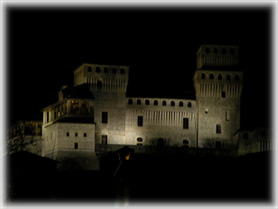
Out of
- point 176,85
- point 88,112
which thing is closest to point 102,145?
point 88,112

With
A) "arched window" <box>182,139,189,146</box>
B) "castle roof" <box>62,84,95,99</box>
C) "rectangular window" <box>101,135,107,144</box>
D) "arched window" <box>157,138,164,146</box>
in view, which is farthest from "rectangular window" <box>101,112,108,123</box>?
"arched window" <box>182,139,189,146</box>

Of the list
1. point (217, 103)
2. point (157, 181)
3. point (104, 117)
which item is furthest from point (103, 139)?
point (217, 103)

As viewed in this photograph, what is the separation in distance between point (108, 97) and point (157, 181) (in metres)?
14.2

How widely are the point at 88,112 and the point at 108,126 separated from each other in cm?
349

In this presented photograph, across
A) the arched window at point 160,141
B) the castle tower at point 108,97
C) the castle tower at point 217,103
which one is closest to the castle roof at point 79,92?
the castle tower at point 108,97

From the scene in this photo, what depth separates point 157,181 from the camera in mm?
57719

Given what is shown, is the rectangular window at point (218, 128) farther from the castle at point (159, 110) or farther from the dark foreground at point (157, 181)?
the dark foreground at point (157, 181)

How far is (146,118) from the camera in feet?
230

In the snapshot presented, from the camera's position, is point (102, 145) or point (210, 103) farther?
point (210, 103)

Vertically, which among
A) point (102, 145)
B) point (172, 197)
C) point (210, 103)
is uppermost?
point (210, 103)

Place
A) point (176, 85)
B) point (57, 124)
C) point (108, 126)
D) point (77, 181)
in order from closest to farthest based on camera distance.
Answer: point (77, 181), point (57, 124), point (108, 126), point (176, 85)

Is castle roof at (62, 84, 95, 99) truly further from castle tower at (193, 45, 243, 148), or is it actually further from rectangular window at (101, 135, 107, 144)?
castle tower at (193, 45, 243, 148)

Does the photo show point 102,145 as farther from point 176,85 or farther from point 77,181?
point 176,85

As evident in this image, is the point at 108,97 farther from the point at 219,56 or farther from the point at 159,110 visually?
the point at 219,56
